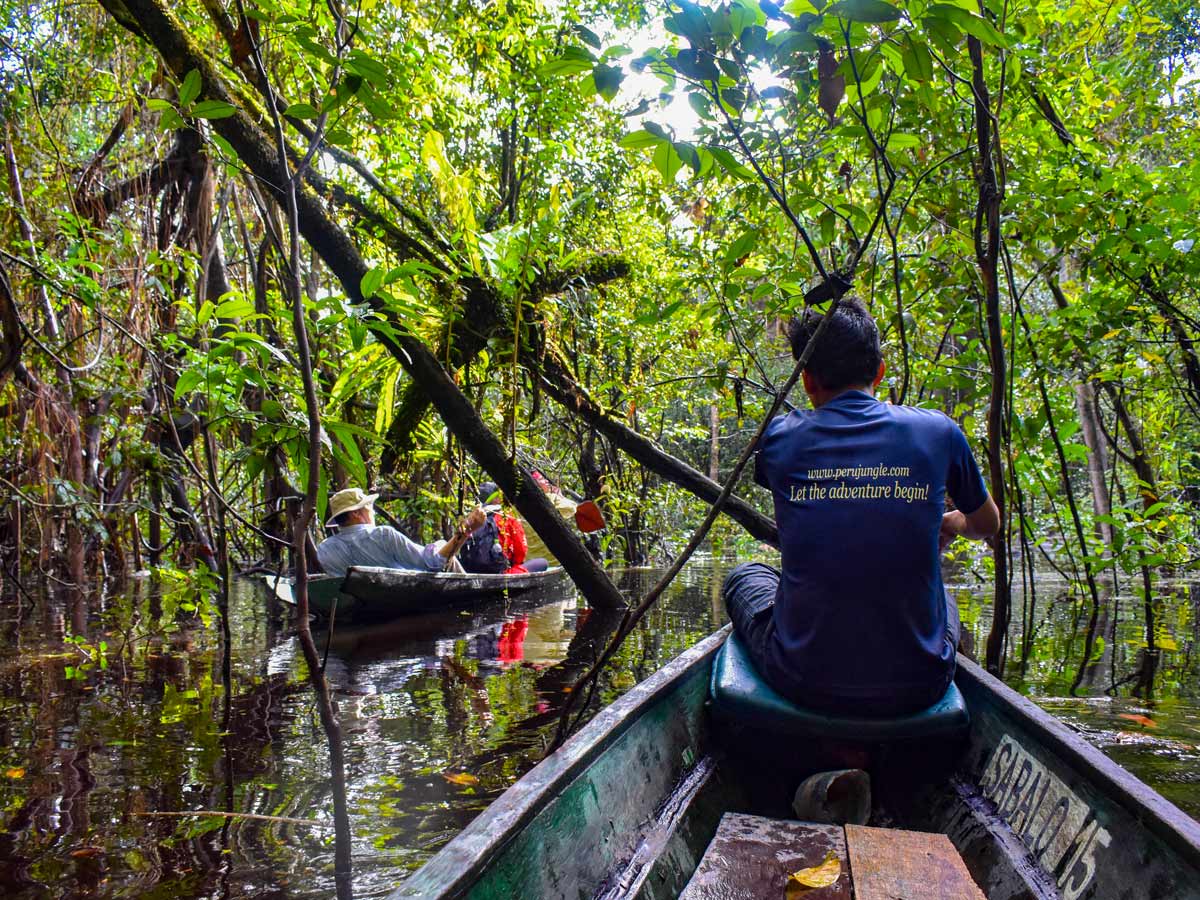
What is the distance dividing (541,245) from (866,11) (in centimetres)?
485

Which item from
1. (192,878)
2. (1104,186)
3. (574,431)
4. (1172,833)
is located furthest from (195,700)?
(574,431)

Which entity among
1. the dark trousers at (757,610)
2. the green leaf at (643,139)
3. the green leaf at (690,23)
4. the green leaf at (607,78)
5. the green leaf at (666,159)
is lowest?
the dark trousers at (757,610)

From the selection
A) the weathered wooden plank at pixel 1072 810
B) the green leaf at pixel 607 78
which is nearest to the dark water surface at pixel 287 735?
the weathered wooden plank at pixel 1072 810

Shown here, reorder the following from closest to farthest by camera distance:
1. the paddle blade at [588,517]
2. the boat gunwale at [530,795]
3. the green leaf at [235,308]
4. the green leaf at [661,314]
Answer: the boat gunwale at [530,795], the green leaf at [235,308], the green leaf at [661,314], the paddle blade at [588,517]

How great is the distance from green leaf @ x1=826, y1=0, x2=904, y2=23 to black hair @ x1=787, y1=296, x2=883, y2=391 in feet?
2.65

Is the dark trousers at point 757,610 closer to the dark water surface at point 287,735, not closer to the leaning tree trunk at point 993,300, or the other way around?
the dark water surface at point 287,735

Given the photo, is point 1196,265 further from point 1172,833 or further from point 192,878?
point 192,878

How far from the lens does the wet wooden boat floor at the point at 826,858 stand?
174cm

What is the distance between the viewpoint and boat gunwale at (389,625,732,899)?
4.15ft

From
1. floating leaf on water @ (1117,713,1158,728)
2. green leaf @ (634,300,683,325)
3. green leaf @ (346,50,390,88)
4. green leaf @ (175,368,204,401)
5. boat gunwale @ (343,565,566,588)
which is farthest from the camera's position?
boat gunwale @ (343,565,566,588)

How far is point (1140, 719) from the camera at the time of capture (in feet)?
14.2

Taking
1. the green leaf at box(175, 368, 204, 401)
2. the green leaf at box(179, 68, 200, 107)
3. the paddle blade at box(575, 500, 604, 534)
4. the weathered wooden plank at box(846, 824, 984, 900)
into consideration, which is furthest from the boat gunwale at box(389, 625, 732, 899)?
the paddle blade at box(575, 500, 604, 534)

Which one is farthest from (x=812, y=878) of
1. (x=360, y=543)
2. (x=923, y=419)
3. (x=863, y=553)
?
(x=360, y=543)

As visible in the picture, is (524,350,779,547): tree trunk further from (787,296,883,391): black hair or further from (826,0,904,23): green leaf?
(826,0,904,23): green leaf
